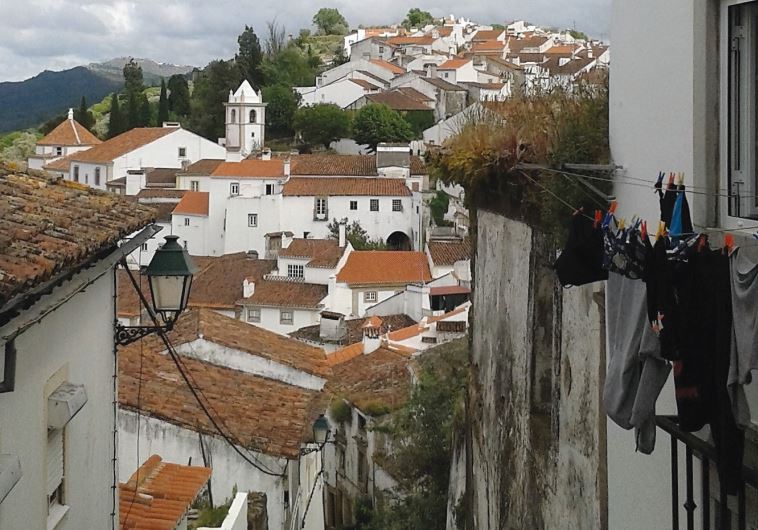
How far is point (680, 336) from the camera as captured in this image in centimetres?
398

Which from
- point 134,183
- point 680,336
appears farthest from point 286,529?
point 134,183

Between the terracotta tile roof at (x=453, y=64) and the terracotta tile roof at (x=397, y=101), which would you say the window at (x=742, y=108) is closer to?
the terracotta tile roof at (x=397, y=101)

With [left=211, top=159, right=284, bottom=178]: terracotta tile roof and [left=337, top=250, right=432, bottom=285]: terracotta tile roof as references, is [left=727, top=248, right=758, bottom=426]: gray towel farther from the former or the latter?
[left=211, top=159, right=284, bottom=178]: terracotta tile roof

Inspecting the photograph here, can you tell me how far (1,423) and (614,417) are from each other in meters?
2.91

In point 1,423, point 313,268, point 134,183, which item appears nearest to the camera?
point 1,423

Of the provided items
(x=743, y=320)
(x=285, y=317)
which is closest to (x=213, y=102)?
(x=285, y=317)

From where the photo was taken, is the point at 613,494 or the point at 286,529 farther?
the point at 286,529

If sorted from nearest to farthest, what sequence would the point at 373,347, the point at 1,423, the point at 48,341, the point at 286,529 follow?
1. the point at 1,423
2. the point at 48,341
3. the point at 286,529
4. the point at 373,347

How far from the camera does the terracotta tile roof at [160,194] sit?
77188 millimetres

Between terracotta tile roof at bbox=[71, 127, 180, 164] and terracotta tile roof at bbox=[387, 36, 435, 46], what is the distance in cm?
5817

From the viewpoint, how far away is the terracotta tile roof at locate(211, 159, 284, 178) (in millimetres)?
71312

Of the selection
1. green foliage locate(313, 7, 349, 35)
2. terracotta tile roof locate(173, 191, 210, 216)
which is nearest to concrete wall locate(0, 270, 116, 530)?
terracotta tile roof locate(173, 191, 210, 216)

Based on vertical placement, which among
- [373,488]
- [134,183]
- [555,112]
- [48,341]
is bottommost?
[373,488]

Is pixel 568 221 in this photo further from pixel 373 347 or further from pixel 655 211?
pixel 373 347
